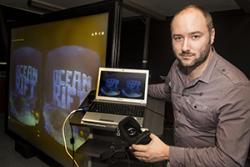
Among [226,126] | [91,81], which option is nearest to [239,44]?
[91,81]

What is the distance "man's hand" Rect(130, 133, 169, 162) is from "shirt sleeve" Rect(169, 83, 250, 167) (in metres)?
0.15

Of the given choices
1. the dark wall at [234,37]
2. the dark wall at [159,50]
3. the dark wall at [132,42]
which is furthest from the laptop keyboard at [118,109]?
the dark wall at [132,42]

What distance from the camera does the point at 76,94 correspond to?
1.96 metres

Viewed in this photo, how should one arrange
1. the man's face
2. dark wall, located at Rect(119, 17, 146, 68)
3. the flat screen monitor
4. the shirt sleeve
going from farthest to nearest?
dark wall, located at Rect(119, 17, 146, 68) < the flat screen monitor < the man's face < the shirt sleeve

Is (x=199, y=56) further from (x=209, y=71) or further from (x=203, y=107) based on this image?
(x=203, y=107)

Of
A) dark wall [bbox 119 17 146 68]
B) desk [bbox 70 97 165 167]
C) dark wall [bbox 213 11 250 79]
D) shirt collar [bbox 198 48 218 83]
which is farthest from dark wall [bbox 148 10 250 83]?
shirt collar [bbox 198 48 218 83]

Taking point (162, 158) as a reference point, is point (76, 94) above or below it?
above

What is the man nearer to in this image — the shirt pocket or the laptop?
the shirt pocket

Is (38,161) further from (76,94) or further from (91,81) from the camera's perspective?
(91,81)

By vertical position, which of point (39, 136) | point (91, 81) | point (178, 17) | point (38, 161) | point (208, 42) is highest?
point (178, 17)

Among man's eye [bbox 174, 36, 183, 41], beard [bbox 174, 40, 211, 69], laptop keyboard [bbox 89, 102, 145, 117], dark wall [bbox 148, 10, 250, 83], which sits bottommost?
laptop keyboard [bbox 89, 102, 145, 117]

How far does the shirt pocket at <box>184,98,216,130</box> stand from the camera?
113cm

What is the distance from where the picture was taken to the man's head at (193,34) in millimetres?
1131

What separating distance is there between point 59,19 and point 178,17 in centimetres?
129
